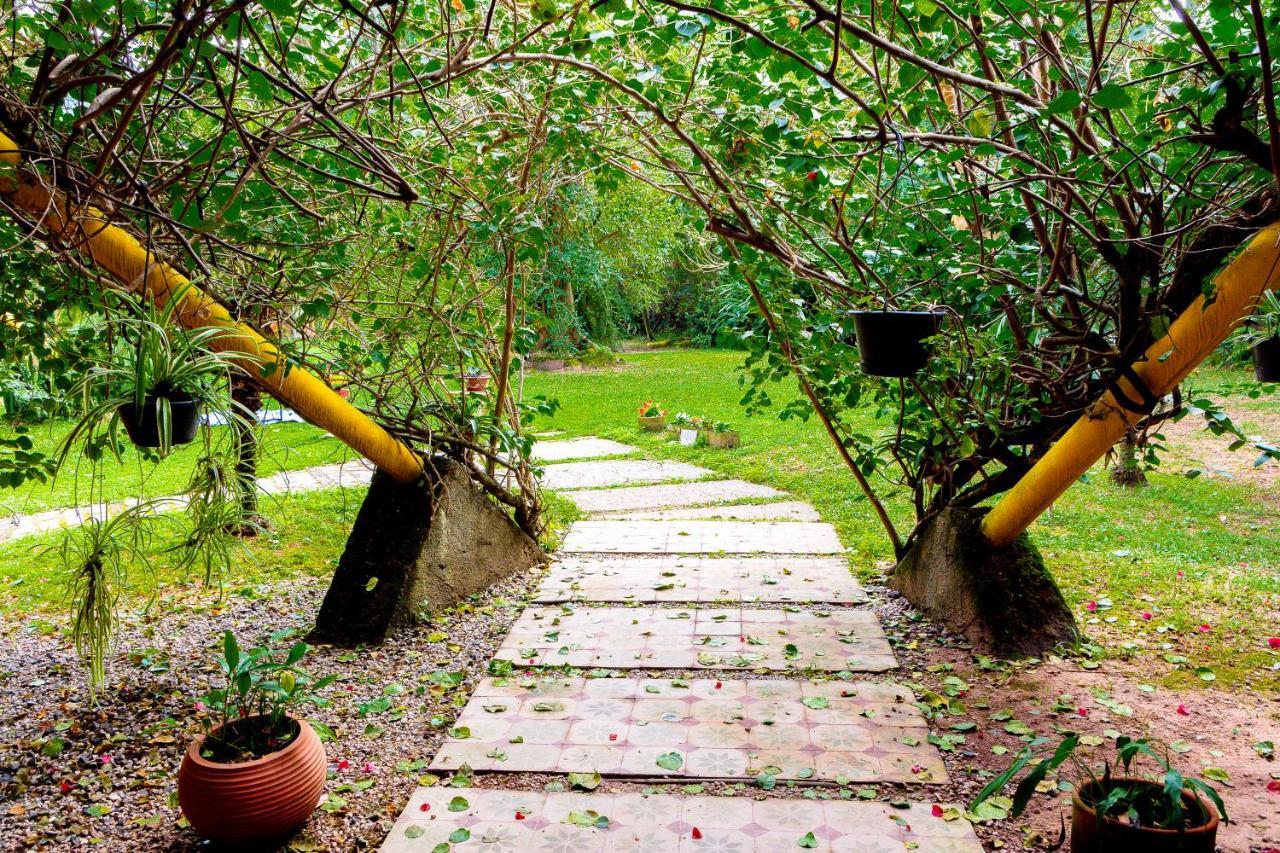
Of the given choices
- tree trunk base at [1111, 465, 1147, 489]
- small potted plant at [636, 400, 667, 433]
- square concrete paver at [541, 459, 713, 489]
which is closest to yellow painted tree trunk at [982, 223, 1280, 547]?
tree trunk base at [1111, 465, 1147, 489]

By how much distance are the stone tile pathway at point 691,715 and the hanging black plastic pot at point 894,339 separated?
47.9 inches

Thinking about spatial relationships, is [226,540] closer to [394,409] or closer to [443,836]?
[443,836]

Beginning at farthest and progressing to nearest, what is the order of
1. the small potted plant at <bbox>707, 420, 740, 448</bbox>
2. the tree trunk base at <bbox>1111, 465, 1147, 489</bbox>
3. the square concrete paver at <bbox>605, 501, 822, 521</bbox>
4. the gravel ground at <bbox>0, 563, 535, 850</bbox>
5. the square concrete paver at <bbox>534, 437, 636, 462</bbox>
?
the small potted plant at <bbox>707, 420, 740, 448</bbox>, the square concrete paver at <bbox>534, 437, 636, 462</bbox>, the tree trunk base at <bbox>1111, 465, 1147, 489</bbox>, the square concrete paver at <bbox>605, 501, 822, 521</bbox>, the gravel ground at <bbox>0, 563, 535, 850</bbox>

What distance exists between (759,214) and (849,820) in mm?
2231

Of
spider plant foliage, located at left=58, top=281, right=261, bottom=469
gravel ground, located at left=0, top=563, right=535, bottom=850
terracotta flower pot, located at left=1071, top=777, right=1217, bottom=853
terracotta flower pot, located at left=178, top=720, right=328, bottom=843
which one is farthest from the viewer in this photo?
gravel ground, located at left=0, top=563, right=535, bottom=850

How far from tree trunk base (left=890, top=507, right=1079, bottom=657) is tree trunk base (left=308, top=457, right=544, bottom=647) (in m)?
2.24

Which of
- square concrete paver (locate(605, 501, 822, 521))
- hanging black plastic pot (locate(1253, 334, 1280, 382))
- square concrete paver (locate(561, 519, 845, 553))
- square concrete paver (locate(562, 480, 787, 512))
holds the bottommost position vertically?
square concrete paver (locate(562, 480, 787, 512))

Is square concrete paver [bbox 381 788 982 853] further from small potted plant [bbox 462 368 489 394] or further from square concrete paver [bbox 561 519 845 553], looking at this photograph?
square concrete paver [bbox 561 519 845 553]

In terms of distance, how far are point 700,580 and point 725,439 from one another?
437 cm

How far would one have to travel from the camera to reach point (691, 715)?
3.17m

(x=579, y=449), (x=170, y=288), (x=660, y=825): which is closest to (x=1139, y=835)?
(x=660, y=825)

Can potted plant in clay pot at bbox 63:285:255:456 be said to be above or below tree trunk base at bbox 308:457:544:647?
above

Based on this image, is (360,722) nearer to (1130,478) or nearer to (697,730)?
(697,730)

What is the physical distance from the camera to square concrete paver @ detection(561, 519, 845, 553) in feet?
17.6
